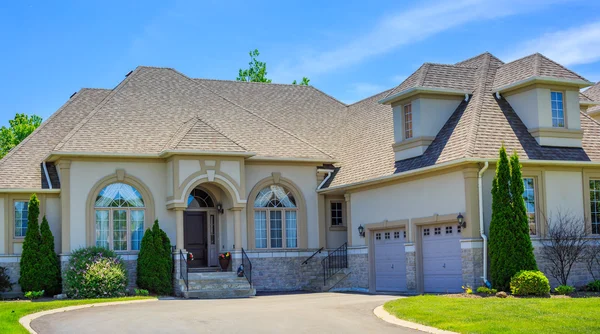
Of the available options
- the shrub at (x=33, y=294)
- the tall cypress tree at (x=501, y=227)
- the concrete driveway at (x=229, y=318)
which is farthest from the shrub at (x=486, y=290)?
the shrub at (x=33, y=294)

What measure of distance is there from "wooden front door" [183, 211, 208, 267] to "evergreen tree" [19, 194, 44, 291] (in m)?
5.81

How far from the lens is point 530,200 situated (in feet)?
80.4

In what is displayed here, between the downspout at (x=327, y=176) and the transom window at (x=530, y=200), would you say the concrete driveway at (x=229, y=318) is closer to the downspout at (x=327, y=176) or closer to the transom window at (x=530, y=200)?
the transom window at (x=530, y=200)

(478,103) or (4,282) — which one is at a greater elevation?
(478,103)

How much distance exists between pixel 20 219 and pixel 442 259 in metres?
14.8

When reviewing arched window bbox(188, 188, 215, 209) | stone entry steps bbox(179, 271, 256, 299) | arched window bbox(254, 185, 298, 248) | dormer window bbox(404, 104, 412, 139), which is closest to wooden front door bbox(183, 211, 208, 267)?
arched window bbox(188, 188, 215, 209)

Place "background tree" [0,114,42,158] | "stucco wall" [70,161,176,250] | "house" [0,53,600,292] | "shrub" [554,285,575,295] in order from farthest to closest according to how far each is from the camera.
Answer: "background tree" [0,114,42,158] < "stucco wall" [70,161,176,250] < "house" [0,53,600,292] < "shrub" [554,285,575,295]

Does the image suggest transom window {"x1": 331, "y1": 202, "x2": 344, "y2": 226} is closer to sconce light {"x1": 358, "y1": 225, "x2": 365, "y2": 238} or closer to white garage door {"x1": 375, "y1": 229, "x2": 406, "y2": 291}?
sconce light {"x1": 358, "y1": 225, "x2": 365, "y2": 238}

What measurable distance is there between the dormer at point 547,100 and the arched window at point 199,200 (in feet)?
38.1

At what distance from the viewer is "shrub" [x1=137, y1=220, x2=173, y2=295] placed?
27469 millimetres

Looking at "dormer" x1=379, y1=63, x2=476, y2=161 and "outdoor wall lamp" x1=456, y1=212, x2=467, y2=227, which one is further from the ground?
"dormer" x1=379, y1=63, x2=476, y2=161

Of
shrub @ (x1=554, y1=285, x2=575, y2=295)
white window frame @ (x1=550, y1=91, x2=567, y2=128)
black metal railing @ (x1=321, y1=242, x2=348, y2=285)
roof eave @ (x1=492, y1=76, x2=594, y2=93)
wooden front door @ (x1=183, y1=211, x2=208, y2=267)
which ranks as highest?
roof eave @ (x1=492, y1=76, x2=594, y2=93)

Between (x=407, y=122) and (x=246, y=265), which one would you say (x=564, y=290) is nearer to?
(x=407, y=122)

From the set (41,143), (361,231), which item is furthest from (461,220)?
(41,143)
